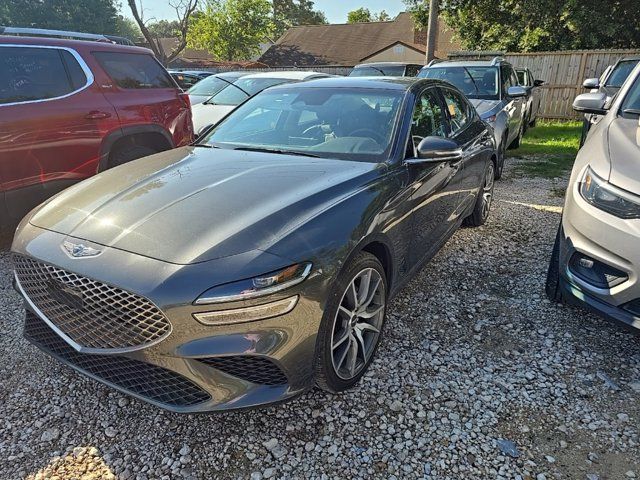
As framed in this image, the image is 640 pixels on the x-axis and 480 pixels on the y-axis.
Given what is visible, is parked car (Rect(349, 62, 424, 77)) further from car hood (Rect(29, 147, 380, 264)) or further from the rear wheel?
car hood (Rect(29, 147, 380, 264))

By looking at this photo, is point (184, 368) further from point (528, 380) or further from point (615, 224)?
point (615, 224)

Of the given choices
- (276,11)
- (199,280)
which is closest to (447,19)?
(199,280)

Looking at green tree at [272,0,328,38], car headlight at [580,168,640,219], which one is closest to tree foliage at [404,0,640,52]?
car headlight at [580,168,640,219]

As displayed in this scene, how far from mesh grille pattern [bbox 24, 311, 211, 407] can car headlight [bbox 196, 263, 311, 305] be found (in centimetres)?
41

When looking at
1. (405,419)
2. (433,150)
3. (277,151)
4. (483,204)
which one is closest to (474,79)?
(483,204)

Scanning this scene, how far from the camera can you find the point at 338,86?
3543 mm

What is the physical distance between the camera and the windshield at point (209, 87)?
8977mm

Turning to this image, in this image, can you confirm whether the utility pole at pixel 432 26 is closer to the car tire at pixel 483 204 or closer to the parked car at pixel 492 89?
the parked car at pixel 492 89

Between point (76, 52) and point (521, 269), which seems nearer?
point (521, 269)

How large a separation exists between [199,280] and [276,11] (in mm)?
67526

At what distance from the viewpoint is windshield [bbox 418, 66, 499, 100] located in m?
7.49

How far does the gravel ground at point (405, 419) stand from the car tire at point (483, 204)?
181cm

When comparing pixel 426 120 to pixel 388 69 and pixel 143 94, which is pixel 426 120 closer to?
pixel 143 94

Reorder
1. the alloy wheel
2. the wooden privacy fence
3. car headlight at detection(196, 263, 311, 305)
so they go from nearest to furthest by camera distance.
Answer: car headlight at detection(196, 263, 311, 305)
the alloy wheel
the wooden privacy fence
